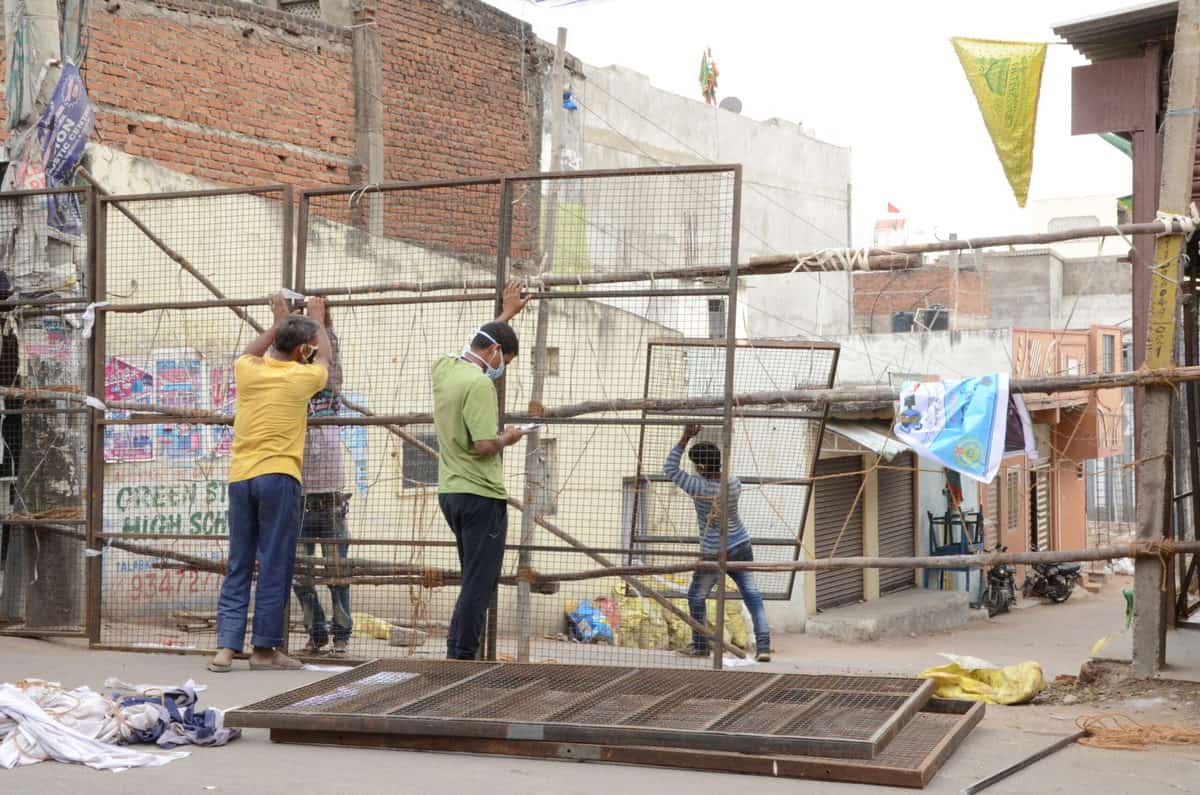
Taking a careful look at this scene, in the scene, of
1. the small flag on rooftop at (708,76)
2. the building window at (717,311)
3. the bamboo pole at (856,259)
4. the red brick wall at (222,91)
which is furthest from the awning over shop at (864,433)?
the small flag on rooftop at (708,76)

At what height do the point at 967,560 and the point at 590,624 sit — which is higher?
the point at 967,560

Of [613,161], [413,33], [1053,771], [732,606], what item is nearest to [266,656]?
[1053,771]

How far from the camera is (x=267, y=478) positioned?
21.9 ft

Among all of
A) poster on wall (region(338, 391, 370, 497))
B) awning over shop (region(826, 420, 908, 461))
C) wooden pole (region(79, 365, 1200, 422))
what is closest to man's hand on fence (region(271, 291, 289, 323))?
wooden pole (region(79, 365, 1200, 422))

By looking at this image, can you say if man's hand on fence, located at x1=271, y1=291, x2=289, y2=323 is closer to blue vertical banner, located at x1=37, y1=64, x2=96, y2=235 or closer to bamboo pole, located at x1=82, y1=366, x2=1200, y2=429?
bamboo pole, located at x1=82, y1=366, x2=1200, y2=429

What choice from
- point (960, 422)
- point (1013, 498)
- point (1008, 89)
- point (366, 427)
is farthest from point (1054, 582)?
point (960, 422)

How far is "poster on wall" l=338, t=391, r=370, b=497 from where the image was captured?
1026 centimetres

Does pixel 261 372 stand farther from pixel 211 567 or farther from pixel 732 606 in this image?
pixel 732 606

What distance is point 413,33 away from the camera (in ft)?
58.5

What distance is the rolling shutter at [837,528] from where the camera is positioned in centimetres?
1802

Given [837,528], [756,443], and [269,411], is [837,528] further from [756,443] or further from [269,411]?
[269,411]

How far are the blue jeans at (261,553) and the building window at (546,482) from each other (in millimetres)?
1470

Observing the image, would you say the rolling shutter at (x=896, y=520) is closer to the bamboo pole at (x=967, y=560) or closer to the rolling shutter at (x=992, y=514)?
the rolling shutter at (x=992, y=514)

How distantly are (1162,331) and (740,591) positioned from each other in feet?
11.2
